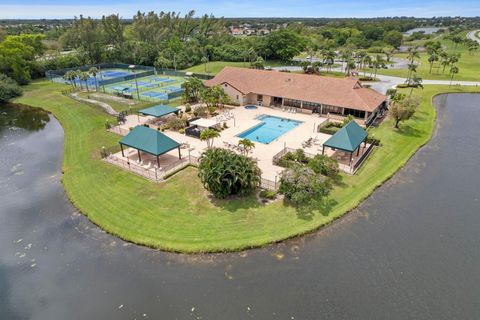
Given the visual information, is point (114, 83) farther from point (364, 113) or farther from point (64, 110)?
point (364, 113)

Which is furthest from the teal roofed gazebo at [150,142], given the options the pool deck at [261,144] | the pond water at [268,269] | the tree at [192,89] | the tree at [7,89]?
the tree at [7,89]

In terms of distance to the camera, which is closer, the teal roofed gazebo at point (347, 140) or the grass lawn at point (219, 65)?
the teal roofed gazebo at point (347, 140)

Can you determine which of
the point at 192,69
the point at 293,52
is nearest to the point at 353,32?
the point at 293,52

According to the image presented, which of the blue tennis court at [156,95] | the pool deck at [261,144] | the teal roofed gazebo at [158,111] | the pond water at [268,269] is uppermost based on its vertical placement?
the teal roofed gazebo at [158,111]

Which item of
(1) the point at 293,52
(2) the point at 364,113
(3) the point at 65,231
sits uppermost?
(1) the point at 293,52

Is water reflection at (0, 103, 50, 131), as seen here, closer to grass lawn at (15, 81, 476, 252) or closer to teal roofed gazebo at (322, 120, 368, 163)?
grass lawn at (15, 81, 476, 252)

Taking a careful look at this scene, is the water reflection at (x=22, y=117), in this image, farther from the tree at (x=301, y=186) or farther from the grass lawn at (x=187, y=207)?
the tree at (x=301, y=186)

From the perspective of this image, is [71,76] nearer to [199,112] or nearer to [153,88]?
[153,88]
